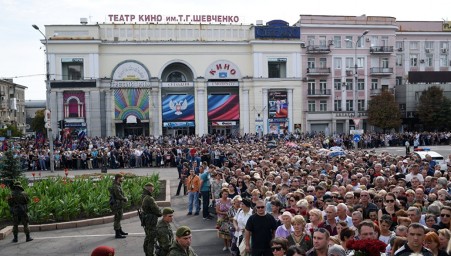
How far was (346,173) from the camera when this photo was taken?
1494cm

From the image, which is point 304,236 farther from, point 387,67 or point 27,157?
point 387,67

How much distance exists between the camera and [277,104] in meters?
58.4

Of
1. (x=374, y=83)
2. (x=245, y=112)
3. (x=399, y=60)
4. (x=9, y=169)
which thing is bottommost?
(x=9, y=169)

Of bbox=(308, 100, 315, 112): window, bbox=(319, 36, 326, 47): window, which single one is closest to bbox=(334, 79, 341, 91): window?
bbox=(308, 100, 315, 112): window

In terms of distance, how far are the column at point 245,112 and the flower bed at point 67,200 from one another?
39.6 meters

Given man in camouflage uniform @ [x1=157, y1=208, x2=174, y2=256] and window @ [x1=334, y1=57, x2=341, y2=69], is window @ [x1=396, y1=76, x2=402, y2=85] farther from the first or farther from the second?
man in camouflage uniform @ [x1=157, y1=208, x2=174, y2=256]

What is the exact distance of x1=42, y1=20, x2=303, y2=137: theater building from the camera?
54.5 meters

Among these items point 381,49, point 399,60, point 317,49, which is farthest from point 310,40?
point 399,60

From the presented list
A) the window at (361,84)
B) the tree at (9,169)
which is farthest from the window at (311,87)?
the tree at (9,169)

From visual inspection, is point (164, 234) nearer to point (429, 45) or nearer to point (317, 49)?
point (317, 49)

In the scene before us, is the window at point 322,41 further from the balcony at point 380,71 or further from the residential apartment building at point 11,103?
the residential apartment building at point 11,103

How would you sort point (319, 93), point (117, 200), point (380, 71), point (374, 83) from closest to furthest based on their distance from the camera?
1. point (117, 200)
2. point (319, 93)
3. point (380, 71)
4. point (374, 83)

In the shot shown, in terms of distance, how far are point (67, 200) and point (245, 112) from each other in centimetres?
4359

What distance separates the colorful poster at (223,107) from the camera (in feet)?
188
